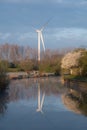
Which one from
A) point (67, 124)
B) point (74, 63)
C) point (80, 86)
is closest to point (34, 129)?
point (67, 124)

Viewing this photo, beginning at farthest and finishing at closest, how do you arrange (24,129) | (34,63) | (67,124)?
(34,63) < (67,124) < (24,129)

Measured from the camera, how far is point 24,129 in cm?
1361

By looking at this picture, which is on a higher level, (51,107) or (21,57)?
(21,57)

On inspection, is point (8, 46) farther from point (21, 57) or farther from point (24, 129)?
point (24, 129)

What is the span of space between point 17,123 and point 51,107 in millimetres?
6914

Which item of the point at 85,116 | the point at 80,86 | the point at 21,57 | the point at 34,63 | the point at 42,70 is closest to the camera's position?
the point at 85,116

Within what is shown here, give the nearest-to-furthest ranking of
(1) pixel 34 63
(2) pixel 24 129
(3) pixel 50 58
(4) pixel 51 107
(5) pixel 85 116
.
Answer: (2) pixel 24 129, (5) pixel 85 116, (4) pixel 51 107, (1) pixel 34 63, (3) pixel 50 58

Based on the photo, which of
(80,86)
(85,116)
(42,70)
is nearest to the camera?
(85,116)

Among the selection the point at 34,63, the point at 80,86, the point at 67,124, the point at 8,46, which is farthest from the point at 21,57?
the point at 67,124

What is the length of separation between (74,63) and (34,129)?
155 ft

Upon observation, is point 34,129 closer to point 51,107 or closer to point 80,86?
point 51,107

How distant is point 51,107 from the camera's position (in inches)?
871

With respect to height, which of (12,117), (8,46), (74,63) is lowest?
(12,117)

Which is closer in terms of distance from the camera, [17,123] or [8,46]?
[17,123]
